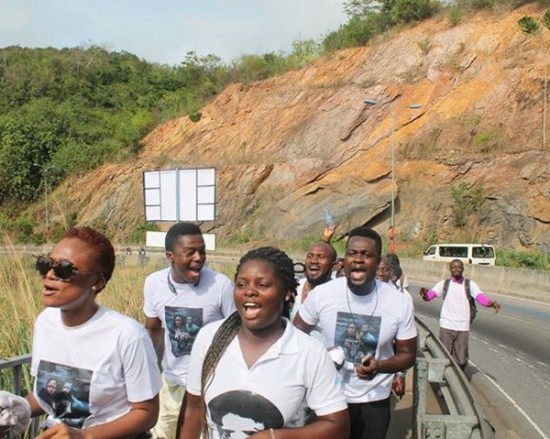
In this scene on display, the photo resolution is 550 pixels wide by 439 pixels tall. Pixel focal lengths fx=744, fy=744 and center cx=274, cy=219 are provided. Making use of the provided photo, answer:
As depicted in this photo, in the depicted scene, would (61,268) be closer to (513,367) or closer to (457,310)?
(457,310)

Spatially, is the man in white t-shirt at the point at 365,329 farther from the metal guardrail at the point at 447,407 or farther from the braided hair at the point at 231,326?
the braided hair at the point at 231,326

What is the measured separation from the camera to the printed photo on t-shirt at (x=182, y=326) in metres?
4.87

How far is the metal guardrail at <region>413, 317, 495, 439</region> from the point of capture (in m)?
3.49

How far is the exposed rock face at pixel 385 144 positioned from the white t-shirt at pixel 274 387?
31738 mm

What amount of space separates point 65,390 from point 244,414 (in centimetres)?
72

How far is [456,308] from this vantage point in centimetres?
938

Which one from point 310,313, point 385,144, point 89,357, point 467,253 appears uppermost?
point 385,144

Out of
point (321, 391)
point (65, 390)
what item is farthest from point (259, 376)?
point (65, 390)

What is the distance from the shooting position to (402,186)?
39.2 m

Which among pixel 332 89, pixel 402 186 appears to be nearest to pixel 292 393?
pixel 402 186

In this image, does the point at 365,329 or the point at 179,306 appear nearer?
the point at 365,329

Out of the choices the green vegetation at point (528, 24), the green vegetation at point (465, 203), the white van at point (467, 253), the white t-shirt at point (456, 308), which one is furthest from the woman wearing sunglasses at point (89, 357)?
the green vegetation at point (528, 24)

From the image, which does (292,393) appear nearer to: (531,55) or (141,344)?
(141,344)

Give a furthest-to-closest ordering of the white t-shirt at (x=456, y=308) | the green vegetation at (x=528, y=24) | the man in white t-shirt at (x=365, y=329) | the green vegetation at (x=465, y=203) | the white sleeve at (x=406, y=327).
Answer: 1. the green vegetation at (x=528, y=24)
2. the green vegetation at (x=465, y=203)
3. the white t-shirt at (x=456, y=308)
4. the white sleeve at (x=406, y=327)
5. the man in white t-shirt at (x=365, y=329)
